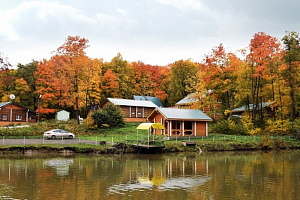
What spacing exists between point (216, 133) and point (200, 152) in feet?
39.0

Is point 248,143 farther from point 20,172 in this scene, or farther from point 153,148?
point 20,172

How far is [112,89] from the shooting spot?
206 ft

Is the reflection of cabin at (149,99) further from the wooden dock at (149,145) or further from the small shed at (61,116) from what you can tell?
the wooden dock at (149,145)

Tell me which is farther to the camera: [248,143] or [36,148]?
[248,143]

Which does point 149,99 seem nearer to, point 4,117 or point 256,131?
point 256,131

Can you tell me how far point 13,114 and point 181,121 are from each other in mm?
27831

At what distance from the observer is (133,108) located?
177 ft

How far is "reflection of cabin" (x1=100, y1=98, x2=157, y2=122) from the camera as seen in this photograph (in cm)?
5260

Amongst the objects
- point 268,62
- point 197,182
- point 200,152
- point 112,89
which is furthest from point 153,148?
point 112,89

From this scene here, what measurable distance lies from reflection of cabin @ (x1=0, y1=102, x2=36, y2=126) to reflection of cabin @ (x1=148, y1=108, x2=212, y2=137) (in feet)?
75.8

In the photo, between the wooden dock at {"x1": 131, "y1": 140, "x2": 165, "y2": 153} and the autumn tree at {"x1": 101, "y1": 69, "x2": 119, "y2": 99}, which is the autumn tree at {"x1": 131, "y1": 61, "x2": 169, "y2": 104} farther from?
the wooden dock at {"x1": 131, "y1": 140, "x2": 165, "y2": 153}

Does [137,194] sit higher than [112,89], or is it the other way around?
[112,89]

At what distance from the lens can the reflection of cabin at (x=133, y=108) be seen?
5260 cm

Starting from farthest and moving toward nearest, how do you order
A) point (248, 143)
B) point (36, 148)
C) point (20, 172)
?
1. point (248, 143)
2. point (36, 148)
3. point (20, 172)
